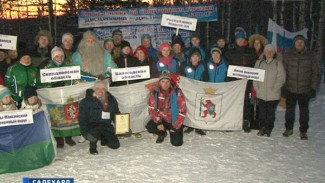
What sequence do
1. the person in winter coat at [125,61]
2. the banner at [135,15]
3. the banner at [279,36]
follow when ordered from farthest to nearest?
1. the banner at [135,15]
2. the banner at [279,36]
3. the person in winter coat at [125,61]

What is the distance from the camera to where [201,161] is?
5809 millimetres

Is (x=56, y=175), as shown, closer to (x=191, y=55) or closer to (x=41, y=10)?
(x=191, y=55)

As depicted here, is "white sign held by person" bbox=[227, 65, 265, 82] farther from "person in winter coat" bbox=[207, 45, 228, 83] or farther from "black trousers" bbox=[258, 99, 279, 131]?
"black trousers" bbox=[258, 99, 279, 131]

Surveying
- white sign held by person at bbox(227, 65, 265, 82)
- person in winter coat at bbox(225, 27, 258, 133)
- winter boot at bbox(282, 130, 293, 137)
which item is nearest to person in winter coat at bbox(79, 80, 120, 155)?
white sign held by person at bbox(227, 65, 265, 82)

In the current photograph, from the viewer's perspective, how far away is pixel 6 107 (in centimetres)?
565

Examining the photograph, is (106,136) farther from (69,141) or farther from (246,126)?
(246,126)

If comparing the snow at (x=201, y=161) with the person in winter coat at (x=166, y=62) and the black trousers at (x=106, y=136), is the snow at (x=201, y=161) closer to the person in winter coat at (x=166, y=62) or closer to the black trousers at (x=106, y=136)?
the black trousers at (x=106, y=136)

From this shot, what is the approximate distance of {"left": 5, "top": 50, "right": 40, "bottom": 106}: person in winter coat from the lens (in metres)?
6.34

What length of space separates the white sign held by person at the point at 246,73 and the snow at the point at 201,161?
1.21 metres

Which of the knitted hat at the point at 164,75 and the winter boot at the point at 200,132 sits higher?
the knitted hat at the point at 164,75

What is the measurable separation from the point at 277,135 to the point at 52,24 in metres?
14.0

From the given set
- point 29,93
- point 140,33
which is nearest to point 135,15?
point 140,33

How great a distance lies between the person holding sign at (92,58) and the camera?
22.9ft

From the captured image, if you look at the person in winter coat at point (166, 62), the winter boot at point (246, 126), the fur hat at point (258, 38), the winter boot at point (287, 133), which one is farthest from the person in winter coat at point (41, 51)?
the winter boot at point (287, 133)
